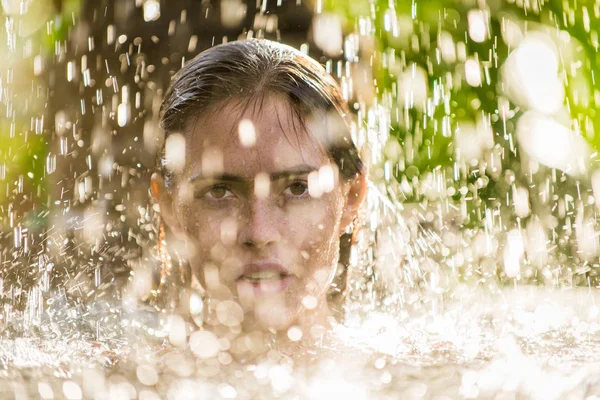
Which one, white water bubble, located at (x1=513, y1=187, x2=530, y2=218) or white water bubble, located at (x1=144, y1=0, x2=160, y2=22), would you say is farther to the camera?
white water bubble, located at (x1=144, y1=0, x2=160, y2=22)

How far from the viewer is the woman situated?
1565mm

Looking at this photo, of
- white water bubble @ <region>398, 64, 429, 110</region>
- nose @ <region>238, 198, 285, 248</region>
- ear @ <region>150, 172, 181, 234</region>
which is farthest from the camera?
white water bubble @ <region>398, 64, 429, 110</region>

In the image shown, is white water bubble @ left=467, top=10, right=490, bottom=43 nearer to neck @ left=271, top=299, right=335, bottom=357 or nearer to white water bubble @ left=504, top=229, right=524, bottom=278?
neck @ left=271, top=299, right=335, bottom=357

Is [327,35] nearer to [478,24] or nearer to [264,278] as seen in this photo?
[478,24]

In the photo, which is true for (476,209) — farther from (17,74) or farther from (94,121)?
(17,74)

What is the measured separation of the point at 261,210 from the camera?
5.07ft

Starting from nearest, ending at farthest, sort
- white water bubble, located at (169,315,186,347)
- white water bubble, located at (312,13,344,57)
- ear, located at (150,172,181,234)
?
ear, located at (150,172,181,234), white water bubble, located at (169,315,186,347), white water bubble, located at (312,13,344,57)

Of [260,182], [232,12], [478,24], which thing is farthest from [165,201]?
[232,12]

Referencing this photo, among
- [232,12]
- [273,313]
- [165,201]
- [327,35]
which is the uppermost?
[232,12]

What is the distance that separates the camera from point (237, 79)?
1.71m

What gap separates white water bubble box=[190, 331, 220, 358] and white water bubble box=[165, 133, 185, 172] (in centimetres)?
48

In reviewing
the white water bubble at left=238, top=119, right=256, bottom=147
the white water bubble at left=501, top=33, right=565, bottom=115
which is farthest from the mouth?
the white water bubble at left=501, top=33, right=565, bottom=115

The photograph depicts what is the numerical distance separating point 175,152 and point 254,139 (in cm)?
29

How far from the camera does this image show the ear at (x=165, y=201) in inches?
72.5
